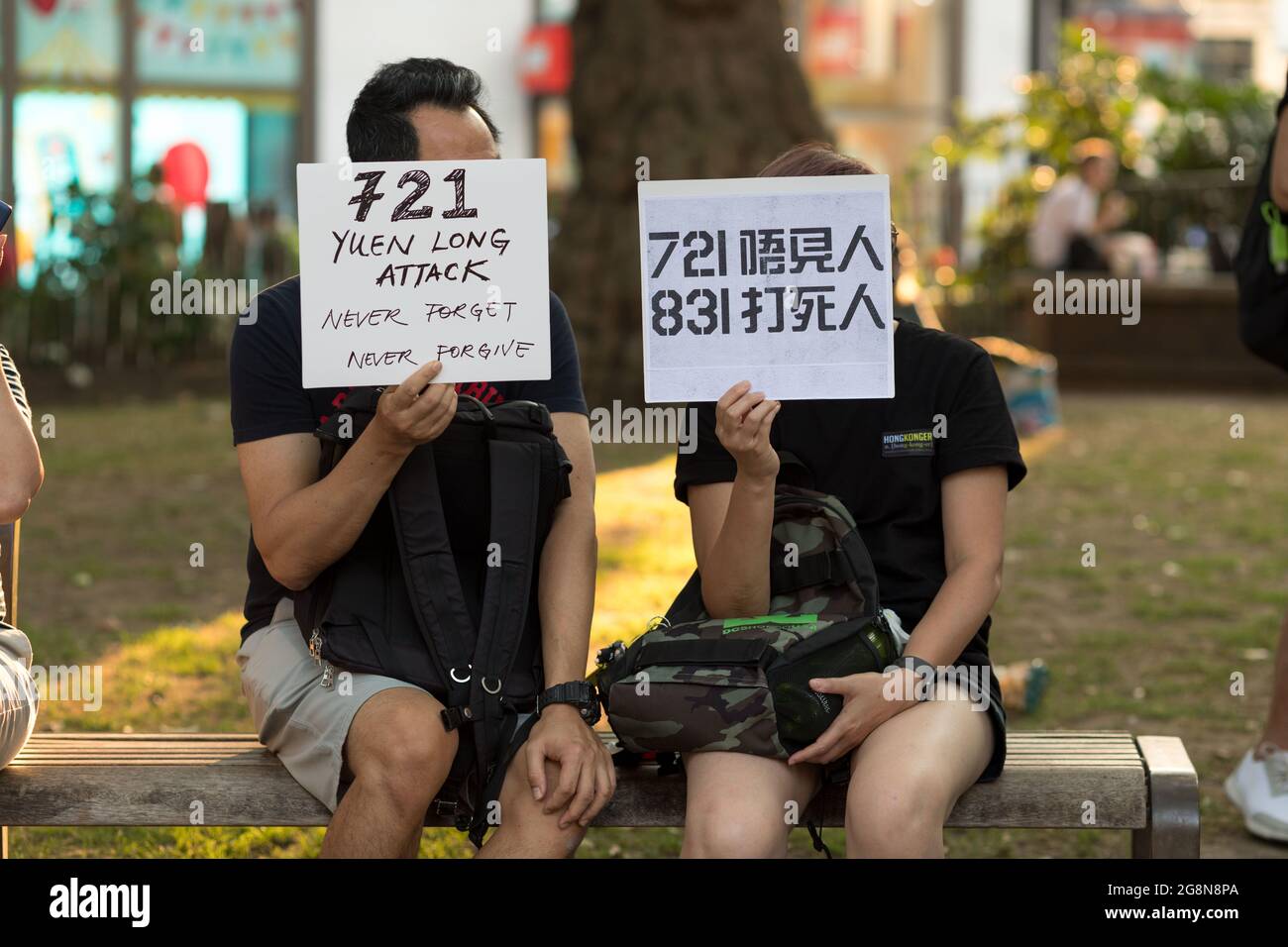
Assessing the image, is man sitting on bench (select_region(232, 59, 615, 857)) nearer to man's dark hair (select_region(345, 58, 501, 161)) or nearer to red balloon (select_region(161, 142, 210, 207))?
man's dark hair (select_region(345, 58, 501, 161))

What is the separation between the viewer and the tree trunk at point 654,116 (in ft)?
36.7

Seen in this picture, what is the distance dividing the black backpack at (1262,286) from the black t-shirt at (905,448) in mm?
1207

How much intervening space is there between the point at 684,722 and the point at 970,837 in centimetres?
165

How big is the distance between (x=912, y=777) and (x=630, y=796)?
50 cm

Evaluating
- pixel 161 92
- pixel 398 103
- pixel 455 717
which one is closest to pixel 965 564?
pixel 455 717

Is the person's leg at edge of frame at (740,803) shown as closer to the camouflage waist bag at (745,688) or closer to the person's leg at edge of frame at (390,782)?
the camouflage waist bag at (745,688)

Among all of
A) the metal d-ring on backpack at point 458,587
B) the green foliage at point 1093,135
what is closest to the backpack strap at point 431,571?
the metal d-ring on backpack at point 458,587

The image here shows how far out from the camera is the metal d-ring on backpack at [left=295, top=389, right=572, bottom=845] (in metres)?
2.86

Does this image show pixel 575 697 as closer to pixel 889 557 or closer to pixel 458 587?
pixel 458 587

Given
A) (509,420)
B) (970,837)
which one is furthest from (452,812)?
(970,837)

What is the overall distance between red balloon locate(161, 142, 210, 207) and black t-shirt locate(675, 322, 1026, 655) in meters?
17.1

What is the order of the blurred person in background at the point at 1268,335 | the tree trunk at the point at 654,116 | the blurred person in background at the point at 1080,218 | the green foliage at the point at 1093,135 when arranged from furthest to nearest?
1. the green foliage at the point at 1093,135
2. the blurred person in background at the point at 1080,218
3. the tree trunk at the point at 654,116
4. the blurred person in background at the point at 1268,335

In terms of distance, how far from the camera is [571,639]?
2977 mm
